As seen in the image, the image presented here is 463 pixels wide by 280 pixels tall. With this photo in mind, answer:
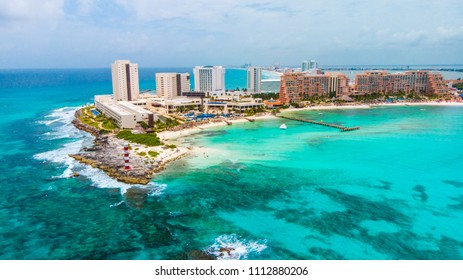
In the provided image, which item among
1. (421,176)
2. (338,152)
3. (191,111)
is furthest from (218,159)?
(191,111)

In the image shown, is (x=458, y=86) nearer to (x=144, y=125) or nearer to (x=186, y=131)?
(x=186, y=131)

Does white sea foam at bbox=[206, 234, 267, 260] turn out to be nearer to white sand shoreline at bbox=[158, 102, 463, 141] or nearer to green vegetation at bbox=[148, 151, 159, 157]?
green vegetation at bbox=[148, 151, 159, 157]

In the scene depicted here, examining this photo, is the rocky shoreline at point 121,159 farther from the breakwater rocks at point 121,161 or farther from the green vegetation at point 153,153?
the green vegetation at point 153,153

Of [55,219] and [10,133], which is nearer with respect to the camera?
[55,219]

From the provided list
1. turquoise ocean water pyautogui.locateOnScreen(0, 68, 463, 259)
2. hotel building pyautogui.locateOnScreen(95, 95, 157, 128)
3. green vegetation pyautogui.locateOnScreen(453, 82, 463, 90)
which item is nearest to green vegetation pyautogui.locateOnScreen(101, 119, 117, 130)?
hotel building pyautogui.locateOnScreen(95, 95, 157, 128)

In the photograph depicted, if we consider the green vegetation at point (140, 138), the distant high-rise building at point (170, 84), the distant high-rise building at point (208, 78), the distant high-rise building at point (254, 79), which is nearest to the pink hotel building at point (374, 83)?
the distant high-rise building at point (254, 79)

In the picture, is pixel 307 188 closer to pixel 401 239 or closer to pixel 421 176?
pixel 401 239

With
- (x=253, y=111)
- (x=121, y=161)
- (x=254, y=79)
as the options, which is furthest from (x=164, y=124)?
(x=254, y=79)
